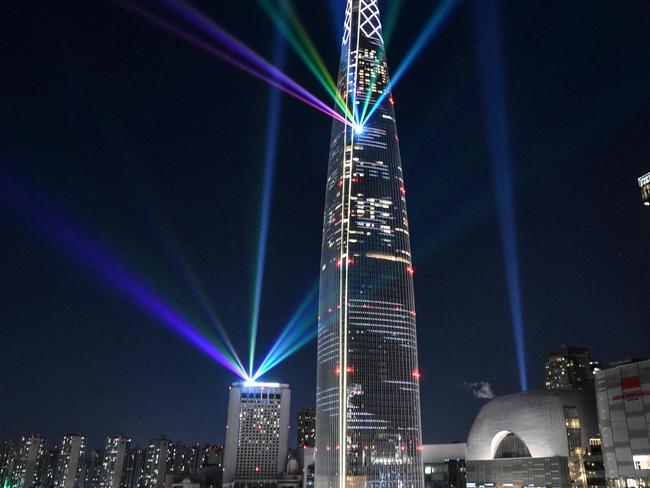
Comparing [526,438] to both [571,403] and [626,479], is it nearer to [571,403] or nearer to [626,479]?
[571,403]

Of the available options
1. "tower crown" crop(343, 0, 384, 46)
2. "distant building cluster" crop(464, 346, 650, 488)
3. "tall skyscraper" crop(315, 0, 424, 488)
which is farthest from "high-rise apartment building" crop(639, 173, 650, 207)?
"tower crown" crop(343, 0, 384, 46)

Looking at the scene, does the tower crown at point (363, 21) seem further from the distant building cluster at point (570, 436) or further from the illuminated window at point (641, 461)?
the illuminated window at point (641, 461)

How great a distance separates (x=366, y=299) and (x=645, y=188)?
257 ft

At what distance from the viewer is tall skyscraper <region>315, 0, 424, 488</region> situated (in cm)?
13862

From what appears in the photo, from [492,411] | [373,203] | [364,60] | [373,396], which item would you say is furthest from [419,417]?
[364,60]

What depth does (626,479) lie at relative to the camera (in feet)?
289

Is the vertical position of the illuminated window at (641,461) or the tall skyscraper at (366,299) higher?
the tall skyscraper at (366,299)

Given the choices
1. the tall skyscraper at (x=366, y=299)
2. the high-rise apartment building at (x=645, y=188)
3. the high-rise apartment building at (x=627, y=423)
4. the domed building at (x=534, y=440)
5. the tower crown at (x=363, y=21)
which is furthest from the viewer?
the tower crown at (x=363, y=21)

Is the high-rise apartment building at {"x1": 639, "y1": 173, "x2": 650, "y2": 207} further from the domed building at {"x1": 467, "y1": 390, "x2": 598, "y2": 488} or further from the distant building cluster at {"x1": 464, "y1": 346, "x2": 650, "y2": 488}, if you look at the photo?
the domed building at {"x1": 467, "y1": 390, "x2": 598, "y2": 488}

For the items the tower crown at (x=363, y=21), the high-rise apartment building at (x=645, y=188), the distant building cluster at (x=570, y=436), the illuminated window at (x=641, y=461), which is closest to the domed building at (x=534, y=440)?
the distant building cluster at (x=570, y=436)

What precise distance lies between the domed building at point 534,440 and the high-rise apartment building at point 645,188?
6636 centimetres

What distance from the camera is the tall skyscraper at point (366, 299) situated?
13862 centimetres

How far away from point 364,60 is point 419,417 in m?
104

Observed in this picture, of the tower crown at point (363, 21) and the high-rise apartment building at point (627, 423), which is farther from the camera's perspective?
the tower crown at point (363, 21)
